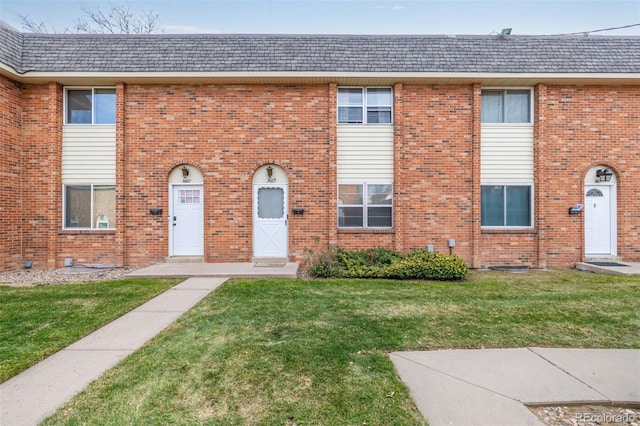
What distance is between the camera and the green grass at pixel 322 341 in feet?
8.14

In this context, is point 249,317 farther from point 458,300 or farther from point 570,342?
point 570,342

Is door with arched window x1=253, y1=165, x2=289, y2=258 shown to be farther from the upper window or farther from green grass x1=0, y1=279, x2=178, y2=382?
the upper window

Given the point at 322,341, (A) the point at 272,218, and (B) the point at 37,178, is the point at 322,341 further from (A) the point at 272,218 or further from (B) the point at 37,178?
(B) the point at 37,178

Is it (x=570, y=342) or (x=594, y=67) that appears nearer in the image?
(x=570, y=342)

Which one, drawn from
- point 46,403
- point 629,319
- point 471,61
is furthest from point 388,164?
point 46,403

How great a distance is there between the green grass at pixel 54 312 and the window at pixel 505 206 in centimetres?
Answer: 868

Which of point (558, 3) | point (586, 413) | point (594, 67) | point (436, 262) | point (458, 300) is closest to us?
point (586, 413)

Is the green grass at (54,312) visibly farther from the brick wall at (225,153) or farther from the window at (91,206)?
the window at (91,206)

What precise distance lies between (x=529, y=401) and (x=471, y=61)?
8.80m

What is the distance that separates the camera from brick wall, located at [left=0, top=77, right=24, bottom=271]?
8.13 metres

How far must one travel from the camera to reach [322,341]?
12.2 feet

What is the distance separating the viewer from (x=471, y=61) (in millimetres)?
8672

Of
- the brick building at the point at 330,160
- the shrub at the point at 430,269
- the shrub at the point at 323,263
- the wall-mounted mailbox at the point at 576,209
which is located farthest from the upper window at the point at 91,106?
the wall-mounted mailbox at the point at 576,209

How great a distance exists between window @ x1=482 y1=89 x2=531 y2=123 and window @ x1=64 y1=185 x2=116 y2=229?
1118cm
